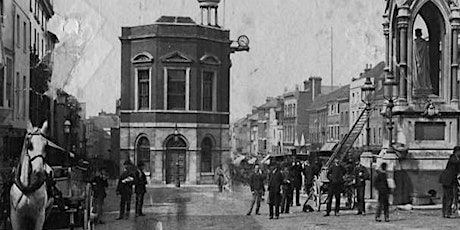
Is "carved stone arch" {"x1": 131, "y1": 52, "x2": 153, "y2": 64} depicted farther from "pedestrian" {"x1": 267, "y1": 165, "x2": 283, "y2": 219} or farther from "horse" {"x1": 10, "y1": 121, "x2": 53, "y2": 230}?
"horse" {"x1": 10, "y1": 121, "x2": 53, "y2": 230}

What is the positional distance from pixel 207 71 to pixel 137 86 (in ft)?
15.4

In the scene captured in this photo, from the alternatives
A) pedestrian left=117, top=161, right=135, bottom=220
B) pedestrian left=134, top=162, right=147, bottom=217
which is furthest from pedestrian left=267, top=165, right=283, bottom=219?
pedestrian left=117, top=161, right=135, bottom=220

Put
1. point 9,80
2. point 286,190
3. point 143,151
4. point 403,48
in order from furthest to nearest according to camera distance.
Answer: point 143,151, point 9,80, point 403,48, point 286,190

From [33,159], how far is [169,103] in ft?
121

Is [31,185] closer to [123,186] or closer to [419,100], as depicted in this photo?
[123,186]

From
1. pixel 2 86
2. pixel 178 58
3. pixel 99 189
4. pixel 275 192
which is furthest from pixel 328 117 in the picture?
pixel 99 189

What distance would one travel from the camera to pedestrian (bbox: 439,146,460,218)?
64.8ft

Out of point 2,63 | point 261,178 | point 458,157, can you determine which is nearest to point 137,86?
point 2,63

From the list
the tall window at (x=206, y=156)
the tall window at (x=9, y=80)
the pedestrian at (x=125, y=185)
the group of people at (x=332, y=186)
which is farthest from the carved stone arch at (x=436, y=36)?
the tall window at (x=206, y=156)

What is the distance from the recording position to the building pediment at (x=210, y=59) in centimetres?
4903

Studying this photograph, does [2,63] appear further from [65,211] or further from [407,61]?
[407,61]

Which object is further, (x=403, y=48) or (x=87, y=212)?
(x=403, y=48)

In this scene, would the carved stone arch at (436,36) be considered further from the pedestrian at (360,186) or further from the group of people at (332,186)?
the group of people at (332,186)

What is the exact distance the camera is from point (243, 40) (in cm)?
5325
